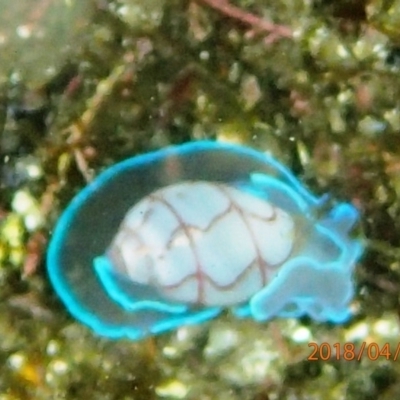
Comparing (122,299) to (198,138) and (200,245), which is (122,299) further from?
(198,138)

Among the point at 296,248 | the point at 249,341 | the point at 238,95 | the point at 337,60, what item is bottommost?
the point at 249,341

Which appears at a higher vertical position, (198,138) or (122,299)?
(198,138)

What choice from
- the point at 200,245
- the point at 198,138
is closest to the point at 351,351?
the point at 200,245

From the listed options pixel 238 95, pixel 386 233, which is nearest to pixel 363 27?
pixel 238 95

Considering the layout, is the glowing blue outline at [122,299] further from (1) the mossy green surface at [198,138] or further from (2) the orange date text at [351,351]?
(2) the orange date text at [351,351]

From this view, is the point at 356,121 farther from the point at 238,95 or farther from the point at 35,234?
the point at 35,234

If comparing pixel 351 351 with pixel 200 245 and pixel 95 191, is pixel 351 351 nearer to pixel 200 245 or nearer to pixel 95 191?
pixel 200 245

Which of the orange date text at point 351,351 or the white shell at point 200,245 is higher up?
the white shell at point 200,245

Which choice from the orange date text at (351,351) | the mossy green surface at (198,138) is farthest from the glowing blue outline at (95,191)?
the orange date text at (351,351)
